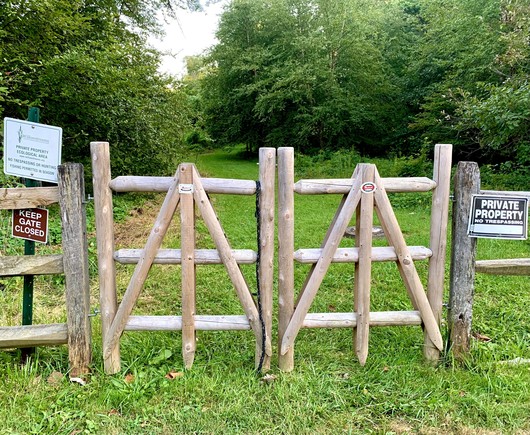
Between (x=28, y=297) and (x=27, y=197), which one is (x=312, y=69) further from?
(x=28, y=297)

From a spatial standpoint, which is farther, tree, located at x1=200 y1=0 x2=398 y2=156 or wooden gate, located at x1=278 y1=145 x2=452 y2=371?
tree, located at x1=200 y1=0 x2=398 y2=156

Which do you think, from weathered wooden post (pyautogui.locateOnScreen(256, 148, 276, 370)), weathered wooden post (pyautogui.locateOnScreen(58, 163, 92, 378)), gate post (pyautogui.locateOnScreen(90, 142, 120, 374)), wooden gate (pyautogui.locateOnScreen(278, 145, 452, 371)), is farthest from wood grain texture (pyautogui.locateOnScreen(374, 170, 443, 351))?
weathered wooden post (pyautogui.locateOnScreen(58, 163, 92, 378))

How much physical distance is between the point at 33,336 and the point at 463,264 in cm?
295

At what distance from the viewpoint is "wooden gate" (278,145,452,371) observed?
2.76 meters

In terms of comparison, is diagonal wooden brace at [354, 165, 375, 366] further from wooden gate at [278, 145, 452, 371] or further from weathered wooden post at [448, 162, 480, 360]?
weathered wooden post at [448, 162, 480, 360]

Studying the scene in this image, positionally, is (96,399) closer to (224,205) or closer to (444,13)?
(224,205)

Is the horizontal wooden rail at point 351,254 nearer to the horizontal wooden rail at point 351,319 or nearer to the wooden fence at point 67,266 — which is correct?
the horizontal wooden rail at point 351,319

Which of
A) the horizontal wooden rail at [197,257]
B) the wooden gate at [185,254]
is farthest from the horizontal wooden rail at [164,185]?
the horizontal wooden rail at [197,257]

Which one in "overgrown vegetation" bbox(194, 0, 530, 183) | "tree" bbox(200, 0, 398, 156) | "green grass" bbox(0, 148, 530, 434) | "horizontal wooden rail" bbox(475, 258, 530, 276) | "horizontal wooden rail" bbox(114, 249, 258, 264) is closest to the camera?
"green grass" bbox(0, 148, 530, 434)

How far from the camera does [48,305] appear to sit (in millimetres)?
3977

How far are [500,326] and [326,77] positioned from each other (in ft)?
56.1

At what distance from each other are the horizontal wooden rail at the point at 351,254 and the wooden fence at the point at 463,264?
0.22 metres

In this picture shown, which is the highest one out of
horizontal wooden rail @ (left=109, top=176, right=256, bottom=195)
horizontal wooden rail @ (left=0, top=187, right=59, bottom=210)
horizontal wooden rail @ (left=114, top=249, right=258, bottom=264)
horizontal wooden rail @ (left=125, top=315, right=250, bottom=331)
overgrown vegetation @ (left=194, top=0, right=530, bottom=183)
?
overgrown vegetation @ (left=194, top=0, right=530, bottom=183)

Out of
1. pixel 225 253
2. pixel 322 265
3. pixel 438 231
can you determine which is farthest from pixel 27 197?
pixel 438 231
